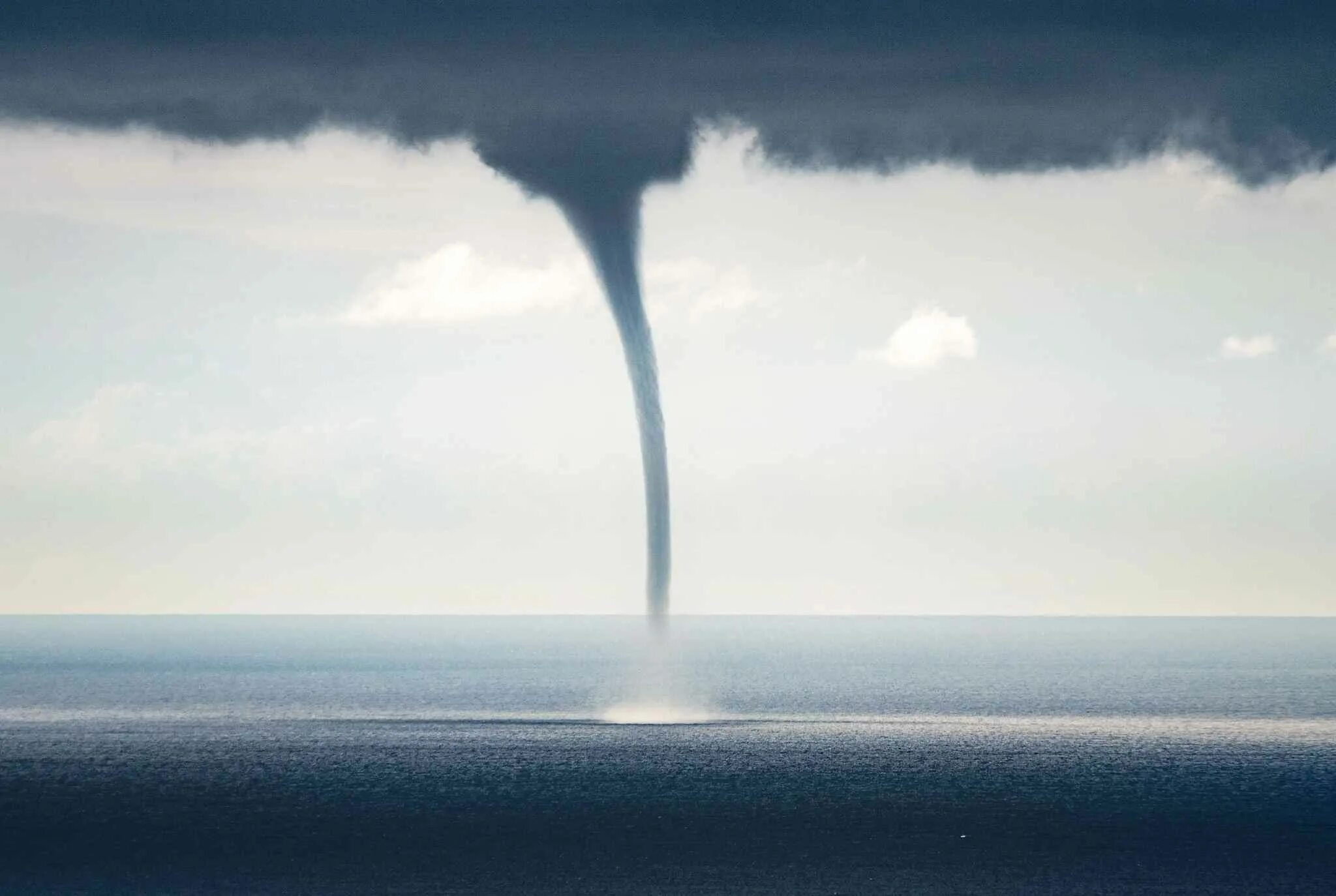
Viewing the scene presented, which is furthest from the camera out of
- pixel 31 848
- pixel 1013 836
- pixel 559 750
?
pixel 559 750

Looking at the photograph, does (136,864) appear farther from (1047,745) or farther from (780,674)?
(780,674)

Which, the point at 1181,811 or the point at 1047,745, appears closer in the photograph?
the point at 1181,811

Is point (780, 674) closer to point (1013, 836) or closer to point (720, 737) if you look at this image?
point (720, 737)

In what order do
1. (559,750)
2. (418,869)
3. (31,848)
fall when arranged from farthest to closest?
(559,750), (31,848), (418,869)

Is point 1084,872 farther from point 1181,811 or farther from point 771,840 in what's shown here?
point 1181,811

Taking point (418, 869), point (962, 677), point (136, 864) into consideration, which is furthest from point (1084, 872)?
point (962, 677)

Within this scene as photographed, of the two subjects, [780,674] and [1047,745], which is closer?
[1047,745]

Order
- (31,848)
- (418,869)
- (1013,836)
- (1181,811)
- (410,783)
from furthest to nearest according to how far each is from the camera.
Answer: (410,783)
(1181,811)
(1013,836)
(31,848)
(418,869)

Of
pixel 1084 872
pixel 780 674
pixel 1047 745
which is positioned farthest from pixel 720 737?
pixel 780 674

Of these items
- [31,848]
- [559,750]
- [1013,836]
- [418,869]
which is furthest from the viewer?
[559,750]
